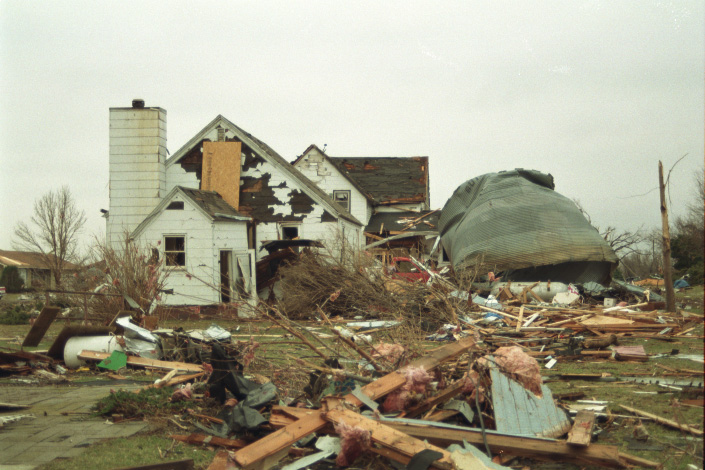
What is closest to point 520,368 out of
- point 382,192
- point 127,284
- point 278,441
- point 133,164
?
point 278,441

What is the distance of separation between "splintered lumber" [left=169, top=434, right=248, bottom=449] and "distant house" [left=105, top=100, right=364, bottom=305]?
1283cm

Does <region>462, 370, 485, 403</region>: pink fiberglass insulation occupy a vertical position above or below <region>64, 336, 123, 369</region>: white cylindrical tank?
above

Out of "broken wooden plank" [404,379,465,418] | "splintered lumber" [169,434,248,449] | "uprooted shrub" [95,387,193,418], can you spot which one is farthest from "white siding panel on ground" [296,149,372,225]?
"splintered lumber" [169,434,248,449]

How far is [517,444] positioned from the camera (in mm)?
4832

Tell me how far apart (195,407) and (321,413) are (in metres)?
2.41

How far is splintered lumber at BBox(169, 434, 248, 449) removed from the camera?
555cm

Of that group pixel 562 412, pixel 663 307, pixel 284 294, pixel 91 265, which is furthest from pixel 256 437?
pixel 663 307

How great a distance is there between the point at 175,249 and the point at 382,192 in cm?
1882

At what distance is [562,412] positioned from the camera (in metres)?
5.54

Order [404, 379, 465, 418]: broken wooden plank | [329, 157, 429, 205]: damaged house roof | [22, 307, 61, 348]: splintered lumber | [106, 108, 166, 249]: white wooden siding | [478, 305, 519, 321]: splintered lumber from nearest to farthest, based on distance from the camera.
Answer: [404, 379, 465, 418]: broken wooden plank < [22, 307, 61, 348]: splintered lumber < [478, 305, 519, 321]: splintered lumber < [106, 108, 166, 249]: white wooden siding < [329, 157, 429, 205]: damaged house roof

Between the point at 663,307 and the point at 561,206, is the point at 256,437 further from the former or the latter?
the point at 561,206

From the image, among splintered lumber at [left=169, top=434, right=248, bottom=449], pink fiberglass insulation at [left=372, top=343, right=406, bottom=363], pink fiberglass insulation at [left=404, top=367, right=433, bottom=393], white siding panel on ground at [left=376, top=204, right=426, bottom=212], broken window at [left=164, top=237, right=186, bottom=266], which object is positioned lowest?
splintered lumber at [left=169, top=434, right=248, bottom=449]

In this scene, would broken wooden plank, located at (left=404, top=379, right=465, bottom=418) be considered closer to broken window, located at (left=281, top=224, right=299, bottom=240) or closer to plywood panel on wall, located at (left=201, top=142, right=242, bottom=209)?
broken window, located at (left=281, top=224, right=299, bottom=240)

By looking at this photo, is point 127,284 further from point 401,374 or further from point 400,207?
point 400,207
